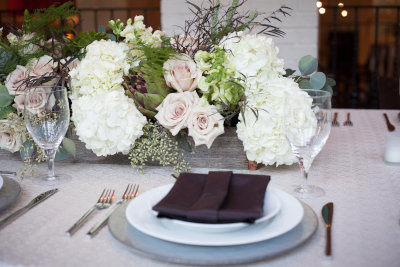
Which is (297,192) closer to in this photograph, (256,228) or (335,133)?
(256,228)

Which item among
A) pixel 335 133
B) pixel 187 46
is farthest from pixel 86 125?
pixel 335 133

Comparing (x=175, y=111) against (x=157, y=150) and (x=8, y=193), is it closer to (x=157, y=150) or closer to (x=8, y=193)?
(x=157, y=150)

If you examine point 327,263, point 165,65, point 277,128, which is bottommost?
point 327,263

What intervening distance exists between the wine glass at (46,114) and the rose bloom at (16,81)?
0.59ft

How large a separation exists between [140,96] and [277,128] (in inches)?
12.8

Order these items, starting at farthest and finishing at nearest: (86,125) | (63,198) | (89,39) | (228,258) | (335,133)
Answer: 1. (335,133)
2. (89,39)
3. (86,125)
4. (63,198)
5. (228,258)

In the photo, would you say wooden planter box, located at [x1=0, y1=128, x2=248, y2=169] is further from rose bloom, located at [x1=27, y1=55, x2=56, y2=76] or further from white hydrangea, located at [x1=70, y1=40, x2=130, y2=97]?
rose bloom, located at [x1=27, y1=55, x2=56, y2=76]

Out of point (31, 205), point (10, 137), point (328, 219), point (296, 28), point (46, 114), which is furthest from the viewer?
point (296, 28)

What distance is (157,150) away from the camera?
3.67ft

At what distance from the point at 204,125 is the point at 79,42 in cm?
47

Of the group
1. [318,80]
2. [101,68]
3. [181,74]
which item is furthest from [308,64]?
[101,68]

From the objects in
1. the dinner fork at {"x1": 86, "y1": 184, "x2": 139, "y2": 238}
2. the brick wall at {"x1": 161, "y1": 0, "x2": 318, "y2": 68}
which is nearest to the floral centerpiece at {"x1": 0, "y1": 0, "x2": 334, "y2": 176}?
the dinner fork at {"x1": 86, "y1": 184, "x2": 139, "y2": 238}

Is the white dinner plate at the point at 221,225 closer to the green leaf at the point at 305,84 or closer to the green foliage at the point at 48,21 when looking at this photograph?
the green leaf at the point at 305,84

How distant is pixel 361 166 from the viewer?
1.17m
